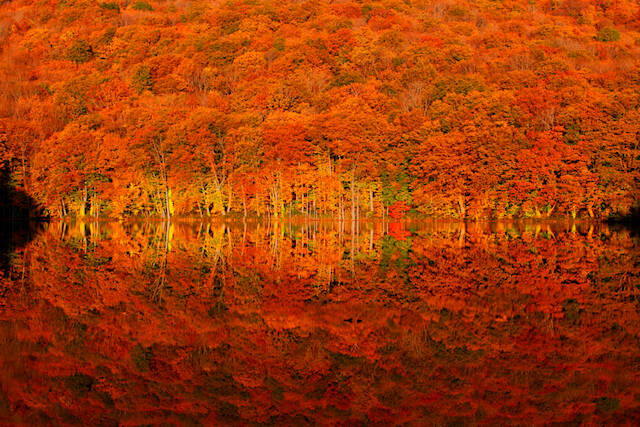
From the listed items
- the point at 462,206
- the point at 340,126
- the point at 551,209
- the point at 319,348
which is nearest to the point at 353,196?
the point at 340,126

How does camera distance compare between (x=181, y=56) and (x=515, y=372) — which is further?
(x=181, y=56)

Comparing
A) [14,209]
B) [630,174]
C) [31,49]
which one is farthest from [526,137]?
[31,49]

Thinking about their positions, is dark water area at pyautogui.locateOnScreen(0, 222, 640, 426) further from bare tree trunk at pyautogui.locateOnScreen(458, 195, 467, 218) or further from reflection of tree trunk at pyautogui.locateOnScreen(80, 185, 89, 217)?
reflection of tree trunk at pyautogui.locateOnScreen(80, 185, 89, 217)

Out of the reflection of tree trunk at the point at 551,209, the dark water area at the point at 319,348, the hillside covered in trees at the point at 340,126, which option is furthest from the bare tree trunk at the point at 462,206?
the dark water area at the point at 319,348

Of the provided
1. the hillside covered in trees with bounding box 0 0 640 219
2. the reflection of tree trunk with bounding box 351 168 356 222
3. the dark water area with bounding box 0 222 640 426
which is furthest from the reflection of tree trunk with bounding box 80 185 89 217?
the dark water area with bounding box 0 222 640 426

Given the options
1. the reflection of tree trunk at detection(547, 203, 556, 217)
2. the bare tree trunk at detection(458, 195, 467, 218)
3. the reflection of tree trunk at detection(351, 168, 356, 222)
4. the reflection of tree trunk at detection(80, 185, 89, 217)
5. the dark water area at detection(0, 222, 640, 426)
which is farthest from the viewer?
the reflection of tree trunk at detection(80, 185, 89, 217)

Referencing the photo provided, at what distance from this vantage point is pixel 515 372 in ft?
21.1

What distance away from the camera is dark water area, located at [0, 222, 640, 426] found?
5.59 meters

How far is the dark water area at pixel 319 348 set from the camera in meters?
5.59

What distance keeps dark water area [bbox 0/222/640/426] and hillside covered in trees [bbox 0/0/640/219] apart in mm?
40256

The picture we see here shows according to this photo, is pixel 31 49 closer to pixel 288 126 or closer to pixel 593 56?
pixel 288 126

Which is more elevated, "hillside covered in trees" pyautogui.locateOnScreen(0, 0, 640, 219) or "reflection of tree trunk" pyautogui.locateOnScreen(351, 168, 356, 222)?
"hillside covered in trees" pyautogui.locateOnScreen(0, 0, 640, 219)

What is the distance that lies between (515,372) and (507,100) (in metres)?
57.1

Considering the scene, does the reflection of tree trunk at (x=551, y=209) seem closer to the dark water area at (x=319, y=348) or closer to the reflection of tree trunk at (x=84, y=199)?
the dark water area at (x=319, y=348)
